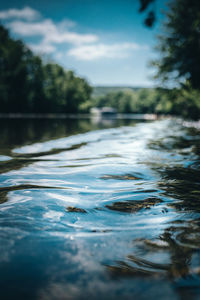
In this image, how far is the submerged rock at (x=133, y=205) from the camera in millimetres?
3727

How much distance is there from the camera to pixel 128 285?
2086 millimetres

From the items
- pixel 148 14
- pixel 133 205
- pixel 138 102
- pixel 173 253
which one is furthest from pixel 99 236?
pixel 138 102

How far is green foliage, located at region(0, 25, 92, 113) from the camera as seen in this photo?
215 ft

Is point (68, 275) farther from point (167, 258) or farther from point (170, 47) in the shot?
point (170, 47)

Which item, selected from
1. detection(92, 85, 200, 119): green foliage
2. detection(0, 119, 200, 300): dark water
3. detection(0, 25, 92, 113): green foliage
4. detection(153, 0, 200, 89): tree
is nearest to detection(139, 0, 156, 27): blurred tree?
detection(0, 119, 200, 300): dark water

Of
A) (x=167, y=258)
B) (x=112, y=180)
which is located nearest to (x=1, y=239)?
(x=167, y=258)

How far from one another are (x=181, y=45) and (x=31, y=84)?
63.1 metres

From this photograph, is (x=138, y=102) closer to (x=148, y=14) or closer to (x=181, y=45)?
(x=181, y=45)

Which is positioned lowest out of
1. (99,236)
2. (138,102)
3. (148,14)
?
(99,236)

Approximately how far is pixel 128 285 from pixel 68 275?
519 mm

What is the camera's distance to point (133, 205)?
12.7 ft

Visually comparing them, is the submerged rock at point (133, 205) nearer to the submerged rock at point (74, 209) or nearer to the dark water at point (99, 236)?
the dark water at point (99, 236)

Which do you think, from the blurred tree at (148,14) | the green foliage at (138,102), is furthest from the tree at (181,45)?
the green foliage at (138,102)

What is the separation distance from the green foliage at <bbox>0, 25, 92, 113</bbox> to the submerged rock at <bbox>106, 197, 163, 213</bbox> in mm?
65411
